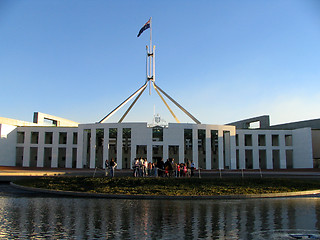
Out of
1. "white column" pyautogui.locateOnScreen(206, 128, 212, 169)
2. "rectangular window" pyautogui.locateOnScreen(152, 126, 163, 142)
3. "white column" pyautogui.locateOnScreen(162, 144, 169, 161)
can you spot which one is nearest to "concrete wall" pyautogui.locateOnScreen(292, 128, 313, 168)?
"white column" pyautogui.locateOnScreen(206, 128, 212, 169)

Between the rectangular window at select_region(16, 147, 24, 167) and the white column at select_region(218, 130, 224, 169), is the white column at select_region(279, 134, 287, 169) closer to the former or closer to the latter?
the white column at select_region(218, 130, 224, 169)

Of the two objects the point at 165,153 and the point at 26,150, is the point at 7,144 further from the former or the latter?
the point at 165,153

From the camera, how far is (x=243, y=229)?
7.56m

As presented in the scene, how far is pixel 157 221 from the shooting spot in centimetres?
846

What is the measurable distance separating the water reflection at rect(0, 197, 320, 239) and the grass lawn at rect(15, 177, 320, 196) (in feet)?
10.9

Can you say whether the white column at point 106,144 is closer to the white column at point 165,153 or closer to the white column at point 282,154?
the white column at point 165,153

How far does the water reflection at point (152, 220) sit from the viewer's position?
7.03 meters

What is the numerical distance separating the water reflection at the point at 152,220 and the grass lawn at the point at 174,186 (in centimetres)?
333

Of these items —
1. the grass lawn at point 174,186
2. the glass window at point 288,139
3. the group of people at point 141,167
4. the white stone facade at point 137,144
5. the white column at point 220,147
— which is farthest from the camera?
the glass window at point 288,139

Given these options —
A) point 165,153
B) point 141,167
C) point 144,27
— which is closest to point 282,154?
point 165,153

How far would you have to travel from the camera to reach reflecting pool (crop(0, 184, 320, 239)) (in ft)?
22.9

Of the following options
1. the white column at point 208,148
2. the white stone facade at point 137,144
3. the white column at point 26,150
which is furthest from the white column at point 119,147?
the white column at point 26,150

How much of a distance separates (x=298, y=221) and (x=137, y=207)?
17.3ft

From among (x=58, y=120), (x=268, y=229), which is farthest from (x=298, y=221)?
(x=58, y=120)
